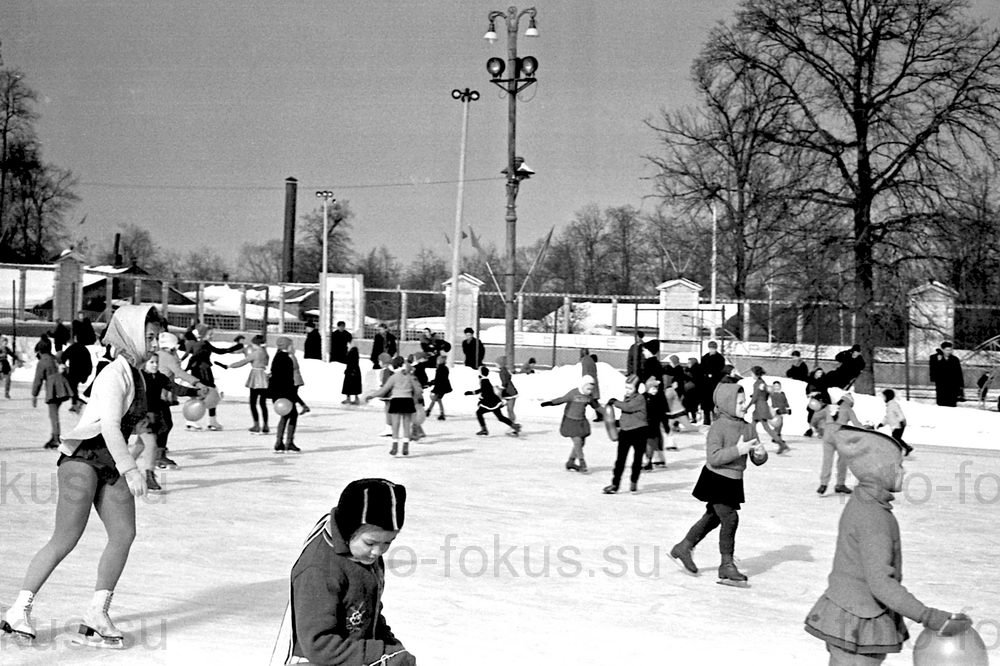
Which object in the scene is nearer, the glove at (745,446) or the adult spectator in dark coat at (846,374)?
the glove at (745,446)

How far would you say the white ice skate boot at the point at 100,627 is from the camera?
6.23 metres

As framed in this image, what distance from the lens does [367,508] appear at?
341 cm

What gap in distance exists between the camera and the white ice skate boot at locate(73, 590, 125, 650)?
623 cm

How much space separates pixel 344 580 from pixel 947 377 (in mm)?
23673

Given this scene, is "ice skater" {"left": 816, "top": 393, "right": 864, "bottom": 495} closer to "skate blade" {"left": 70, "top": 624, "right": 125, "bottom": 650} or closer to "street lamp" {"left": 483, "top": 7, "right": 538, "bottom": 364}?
"skate blade" {"left": 70, "top": 624, "right": 125, "bottom": 650}

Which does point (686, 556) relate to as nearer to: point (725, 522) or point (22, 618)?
point (725, 522)

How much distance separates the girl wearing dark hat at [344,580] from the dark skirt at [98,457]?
288 cm

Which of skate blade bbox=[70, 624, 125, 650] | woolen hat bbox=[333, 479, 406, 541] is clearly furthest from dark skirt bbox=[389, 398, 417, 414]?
woolen hat bbox=[333, 479, 406, 541]

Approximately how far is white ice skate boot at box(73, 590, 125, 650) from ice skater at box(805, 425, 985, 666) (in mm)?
3721

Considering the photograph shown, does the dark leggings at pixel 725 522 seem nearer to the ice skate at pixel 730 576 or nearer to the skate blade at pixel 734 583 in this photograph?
the ice skate at pixel 730 576

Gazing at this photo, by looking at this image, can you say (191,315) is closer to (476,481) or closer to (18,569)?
(476,481)

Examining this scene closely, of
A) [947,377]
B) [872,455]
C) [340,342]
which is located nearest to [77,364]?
[340,342]

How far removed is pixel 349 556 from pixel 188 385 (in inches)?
417

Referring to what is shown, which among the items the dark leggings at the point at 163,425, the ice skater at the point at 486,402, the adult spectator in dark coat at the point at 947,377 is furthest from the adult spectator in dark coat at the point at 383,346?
the dark leggings at the point at 163,425
